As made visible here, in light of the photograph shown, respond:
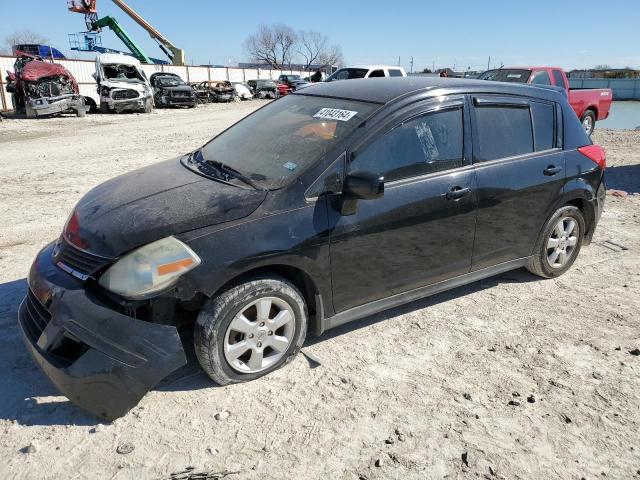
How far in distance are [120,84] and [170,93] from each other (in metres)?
4.69

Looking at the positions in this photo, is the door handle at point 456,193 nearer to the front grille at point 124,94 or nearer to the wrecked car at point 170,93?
the front grille at point 124,94

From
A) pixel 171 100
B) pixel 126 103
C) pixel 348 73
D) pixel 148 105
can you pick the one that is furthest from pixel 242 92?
pixel 348 73

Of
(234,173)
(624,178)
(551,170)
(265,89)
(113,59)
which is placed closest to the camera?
(234,173)

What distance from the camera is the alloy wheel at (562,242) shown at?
178 inches

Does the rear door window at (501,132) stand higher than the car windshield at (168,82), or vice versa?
the car windshield at (168,82)

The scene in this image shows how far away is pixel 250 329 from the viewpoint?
117 inches

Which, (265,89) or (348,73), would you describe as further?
(265,89)

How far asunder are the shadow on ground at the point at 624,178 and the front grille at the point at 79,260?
8352 millimetres

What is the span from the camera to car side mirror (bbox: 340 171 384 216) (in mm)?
2959

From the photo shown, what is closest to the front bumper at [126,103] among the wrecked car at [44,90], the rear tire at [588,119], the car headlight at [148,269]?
the wrecked car at [44,90]

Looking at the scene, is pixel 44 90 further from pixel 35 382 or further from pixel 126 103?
pixel 35 382

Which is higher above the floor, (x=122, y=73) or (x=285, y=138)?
(x=122, y=73)

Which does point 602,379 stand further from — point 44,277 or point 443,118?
point 44,277

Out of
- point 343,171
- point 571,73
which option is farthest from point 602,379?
point 571,73
